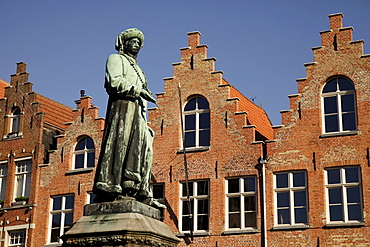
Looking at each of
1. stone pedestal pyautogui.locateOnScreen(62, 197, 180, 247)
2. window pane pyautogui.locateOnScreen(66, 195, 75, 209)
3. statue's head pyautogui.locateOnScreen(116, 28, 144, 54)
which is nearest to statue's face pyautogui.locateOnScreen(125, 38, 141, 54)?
statue's head pyautogui.locateOnScreen(116, 28, 144, 54)

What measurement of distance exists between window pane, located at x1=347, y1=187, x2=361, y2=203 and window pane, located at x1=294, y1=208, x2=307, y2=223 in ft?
4.82

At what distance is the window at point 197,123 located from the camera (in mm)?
23859

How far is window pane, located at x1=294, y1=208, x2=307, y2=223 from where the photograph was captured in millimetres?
21656

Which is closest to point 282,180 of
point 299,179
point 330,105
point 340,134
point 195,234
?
point 299,179

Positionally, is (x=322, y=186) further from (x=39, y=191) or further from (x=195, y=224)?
(x=39, y=191)

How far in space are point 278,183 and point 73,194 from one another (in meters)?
7.99

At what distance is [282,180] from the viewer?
22.3 metres

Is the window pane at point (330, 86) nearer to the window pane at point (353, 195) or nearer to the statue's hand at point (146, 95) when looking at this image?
the window pane at point (353, 195)

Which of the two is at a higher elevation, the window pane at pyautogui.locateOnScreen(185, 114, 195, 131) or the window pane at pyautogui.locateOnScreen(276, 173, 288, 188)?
the window pane at pyautogui.locateOnScreen(185, 114, 195, 131)

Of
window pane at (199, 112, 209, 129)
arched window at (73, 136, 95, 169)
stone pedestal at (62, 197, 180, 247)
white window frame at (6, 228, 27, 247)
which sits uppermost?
window pane at (199, 112, 209, 129)

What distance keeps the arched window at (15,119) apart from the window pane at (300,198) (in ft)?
40.5

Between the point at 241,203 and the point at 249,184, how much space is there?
71cm

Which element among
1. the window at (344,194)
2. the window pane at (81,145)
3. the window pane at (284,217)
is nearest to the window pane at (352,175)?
the window at (344,194)

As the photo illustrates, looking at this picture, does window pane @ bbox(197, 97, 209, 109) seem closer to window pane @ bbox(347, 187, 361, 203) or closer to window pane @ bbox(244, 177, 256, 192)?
window pane @ bbox(244, 177, 256, 192)
